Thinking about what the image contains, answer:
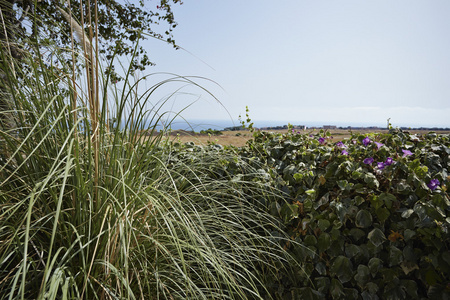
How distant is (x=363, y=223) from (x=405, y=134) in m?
1.08

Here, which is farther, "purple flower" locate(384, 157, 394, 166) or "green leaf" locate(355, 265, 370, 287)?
"purple flower" locate(384, 157, 394, 166)

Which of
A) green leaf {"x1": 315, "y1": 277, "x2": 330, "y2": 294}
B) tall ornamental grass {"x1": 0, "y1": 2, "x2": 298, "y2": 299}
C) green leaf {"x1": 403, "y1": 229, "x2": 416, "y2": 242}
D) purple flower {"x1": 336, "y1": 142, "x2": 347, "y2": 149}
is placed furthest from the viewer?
purple flower {"x1": 336, "y1": 142, "x2": 347, "y2": 149}

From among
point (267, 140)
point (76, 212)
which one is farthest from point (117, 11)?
point (76, 212)

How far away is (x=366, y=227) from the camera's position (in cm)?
197

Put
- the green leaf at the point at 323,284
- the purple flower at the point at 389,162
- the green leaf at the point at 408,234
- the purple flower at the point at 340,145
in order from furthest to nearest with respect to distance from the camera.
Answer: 1. the purple flower at the point at 340,145
2. the purple flower at the point at 389,162
3. the green leaf at the point at 323,284
4. the green leaf at the point at 408,234

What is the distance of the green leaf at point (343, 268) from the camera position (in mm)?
1937

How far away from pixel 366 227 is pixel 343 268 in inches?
10.0

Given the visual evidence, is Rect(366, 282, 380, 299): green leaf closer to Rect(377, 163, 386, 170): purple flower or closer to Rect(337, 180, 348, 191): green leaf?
Rect(337, 180, 348, 191): green leaf

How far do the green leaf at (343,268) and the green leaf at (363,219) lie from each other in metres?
0.20

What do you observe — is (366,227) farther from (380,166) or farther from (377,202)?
(380,166)

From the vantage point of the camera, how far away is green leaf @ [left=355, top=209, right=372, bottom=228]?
1.95m

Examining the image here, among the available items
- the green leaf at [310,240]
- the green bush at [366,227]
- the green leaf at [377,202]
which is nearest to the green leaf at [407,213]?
the green bush at [366,227]

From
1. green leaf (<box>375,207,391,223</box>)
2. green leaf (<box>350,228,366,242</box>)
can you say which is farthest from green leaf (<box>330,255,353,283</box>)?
green leaf (<box>375,207,391,223</box>)

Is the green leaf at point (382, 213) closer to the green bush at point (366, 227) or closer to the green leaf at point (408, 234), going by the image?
the green bush at point (366, 227)
